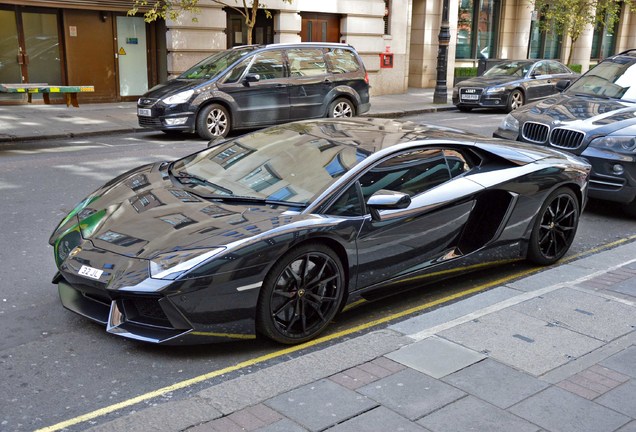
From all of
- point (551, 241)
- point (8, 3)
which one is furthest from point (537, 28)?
point (551, 241)

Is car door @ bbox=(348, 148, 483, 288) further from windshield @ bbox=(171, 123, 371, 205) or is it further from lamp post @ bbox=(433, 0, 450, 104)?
lamp post @ bbox=(433, 0, 450, 104)

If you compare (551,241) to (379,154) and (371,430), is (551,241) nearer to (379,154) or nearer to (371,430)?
(379,154)

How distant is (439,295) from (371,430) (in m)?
2.47

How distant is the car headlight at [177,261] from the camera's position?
419 centimetres

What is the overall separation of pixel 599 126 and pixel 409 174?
4295 mm

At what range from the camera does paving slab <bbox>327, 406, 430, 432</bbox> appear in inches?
137

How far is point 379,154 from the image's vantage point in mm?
5242

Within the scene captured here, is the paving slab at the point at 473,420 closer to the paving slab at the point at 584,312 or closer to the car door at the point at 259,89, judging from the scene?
the paving slab at the point at 584,312

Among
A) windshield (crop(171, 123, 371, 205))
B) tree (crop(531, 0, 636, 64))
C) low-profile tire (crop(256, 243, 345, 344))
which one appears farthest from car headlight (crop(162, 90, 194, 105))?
tree (crop(531, 0, 636, 64))

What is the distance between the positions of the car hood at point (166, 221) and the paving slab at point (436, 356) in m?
1.10

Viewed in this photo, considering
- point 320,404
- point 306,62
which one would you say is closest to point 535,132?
point 320,404

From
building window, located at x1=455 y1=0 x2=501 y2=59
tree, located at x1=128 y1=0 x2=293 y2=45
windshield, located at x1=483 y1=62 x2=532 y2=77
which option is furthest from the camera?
building window, located at x1=455 y1=0 x2=501 y2=59

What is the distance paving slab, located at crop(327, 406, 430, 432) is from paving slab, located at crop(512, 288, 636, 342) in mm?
1795

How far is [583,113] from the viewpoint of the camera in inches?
358
